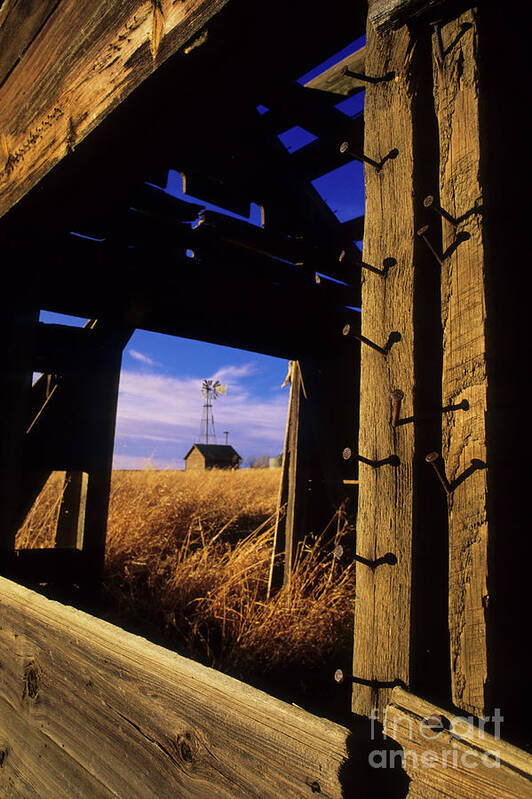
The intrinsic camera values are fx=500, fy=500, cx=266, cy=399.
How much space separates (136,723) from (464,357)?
112 cm

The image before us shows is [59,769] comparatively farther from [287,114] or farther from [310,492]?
[310,492]

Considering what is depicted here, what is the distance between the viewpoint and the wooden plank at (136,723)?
2.83ft

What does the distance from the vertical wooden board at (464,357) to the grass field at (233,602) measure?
10.0 ft

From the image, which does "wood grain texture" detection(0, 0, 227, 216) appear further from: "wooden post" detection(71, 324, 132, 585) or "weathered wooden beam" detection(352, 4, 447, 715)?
"wooden post" detection(71, 324, 132, 585)

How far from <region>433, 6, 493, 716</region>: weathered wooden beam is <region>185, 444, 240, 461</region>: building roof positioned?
37.7m

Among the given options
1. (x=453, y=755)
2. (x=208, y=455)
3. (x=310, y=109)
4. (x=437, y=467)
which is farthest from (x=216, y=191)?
(x=208, y=455)

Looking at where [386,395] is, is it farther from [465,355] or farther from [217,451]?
[217,451]

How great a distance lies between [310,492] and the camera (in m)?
5.02

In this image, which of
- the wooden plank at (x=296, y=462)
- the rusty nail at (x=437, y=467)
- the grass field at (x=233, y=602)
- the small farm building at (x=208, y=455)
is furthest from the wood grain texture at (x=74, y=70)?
the small farm building at (x=208, y=455)

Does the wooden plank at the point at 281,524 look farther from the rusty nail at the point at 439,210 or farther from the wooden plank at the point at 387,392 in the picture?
the rusty nail at the point at 439,210

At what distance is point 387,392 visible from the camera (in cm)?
86

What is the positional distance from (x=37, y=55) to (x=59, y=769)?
230cm

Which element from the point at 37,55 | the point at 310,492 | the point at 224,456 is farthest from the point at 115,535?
the point at 224,456

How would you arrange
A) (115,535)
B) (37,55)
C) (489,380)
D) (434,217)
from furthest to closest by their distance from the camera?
(115,535)
(37,55)
(434,217)
(489,380)
